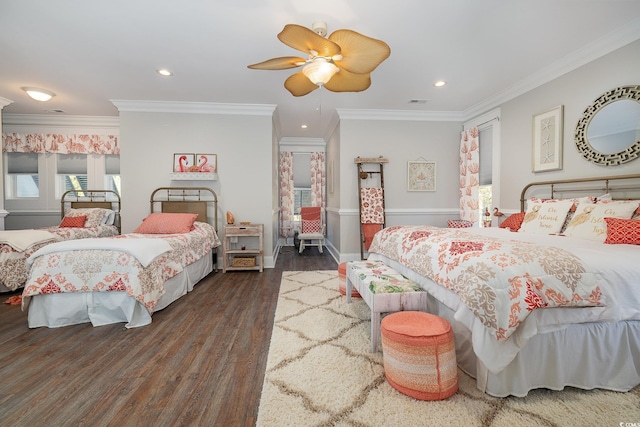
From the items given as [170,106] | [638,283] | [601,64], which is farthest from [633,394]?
[170,106]

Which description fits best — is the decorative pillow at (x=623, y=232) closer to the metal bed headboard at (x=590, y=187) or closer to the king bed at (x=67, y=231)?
the metal bed headboard at (x=590, y=187)

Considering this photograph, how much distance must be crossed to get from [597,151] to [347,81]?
2777 millimetres

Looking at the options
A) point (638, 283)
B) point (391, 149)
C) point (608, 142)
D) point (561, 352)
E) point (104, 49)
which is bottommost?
point (561, 352)

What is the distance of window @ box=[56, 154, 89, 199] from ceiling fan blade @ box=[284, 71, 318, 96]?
503cm

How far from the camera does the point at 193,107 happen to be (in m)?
4.62

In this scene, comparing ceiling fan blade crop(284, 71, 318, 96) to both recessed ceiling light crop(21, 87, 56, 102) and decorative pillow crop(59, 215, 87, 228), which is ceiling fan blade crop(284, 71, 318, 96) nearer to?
recessed ceiling light crop(21, 87, 56, 102)

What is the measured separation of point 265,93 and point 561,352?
429 centimetres

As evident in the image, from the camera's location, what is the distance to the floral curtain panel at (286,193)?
7.12 metres

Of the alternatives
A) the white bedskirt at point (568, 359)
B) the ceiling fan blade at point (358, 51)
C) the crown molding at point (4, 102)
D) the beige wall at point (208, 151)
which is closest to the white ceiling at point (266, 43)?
the crown molding at point (4, 102)

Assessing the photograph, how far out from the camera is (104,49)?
118 inches

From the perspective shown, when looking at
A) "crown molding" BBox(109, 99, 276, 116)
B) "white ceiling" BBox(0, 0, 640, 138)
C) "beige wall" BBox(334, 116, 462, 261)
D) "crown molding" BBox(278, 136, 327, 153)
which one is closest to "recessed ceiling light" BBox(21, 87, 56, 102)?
"white ceiling" BBox(0, 0, 640, 138)

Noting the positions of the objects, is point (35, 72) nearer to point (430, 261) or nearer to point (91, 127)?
point (91, 127)

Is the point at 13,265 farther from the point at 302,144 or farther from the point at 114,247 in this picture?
the point at 302,144

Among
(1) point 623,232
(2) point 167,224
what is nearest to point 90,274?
(2) point 167,224
